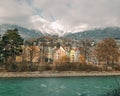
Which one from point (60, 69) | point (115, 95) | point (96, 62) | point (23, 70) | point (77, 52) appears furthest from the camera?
point (77, 52)

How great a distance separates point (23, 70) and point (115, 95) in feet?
236

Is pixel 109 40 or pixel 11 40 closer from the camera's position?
pixel 11 40

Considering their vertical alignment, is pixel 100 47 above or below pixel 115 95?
above

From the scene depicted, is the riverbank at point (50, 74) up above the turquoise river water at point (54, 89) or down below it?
above

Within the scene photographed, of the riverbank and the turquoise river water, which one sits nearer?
the turquoise river water

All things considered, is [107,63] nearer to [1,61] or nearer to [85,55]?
[85,55]

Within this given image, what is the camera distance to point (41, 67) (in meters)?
90.5

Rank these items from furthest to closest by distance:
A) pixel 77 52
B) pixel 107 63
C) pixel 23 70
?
pixel 77 52
pixel 107 63
pixel 23 70

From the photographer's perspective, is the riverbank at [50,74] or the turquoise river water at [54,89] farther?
the riverbank at [50,74]

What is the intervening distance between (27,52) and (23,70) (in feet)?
59.7

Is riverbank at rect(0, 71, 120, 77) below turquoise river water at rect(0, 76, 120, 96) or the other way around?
the other way around

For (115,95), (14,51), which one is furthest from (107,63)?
(115,95)

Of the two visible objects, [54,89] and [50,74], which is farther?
[50,74]

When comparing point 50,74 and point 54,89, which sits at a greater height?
point 50,74
